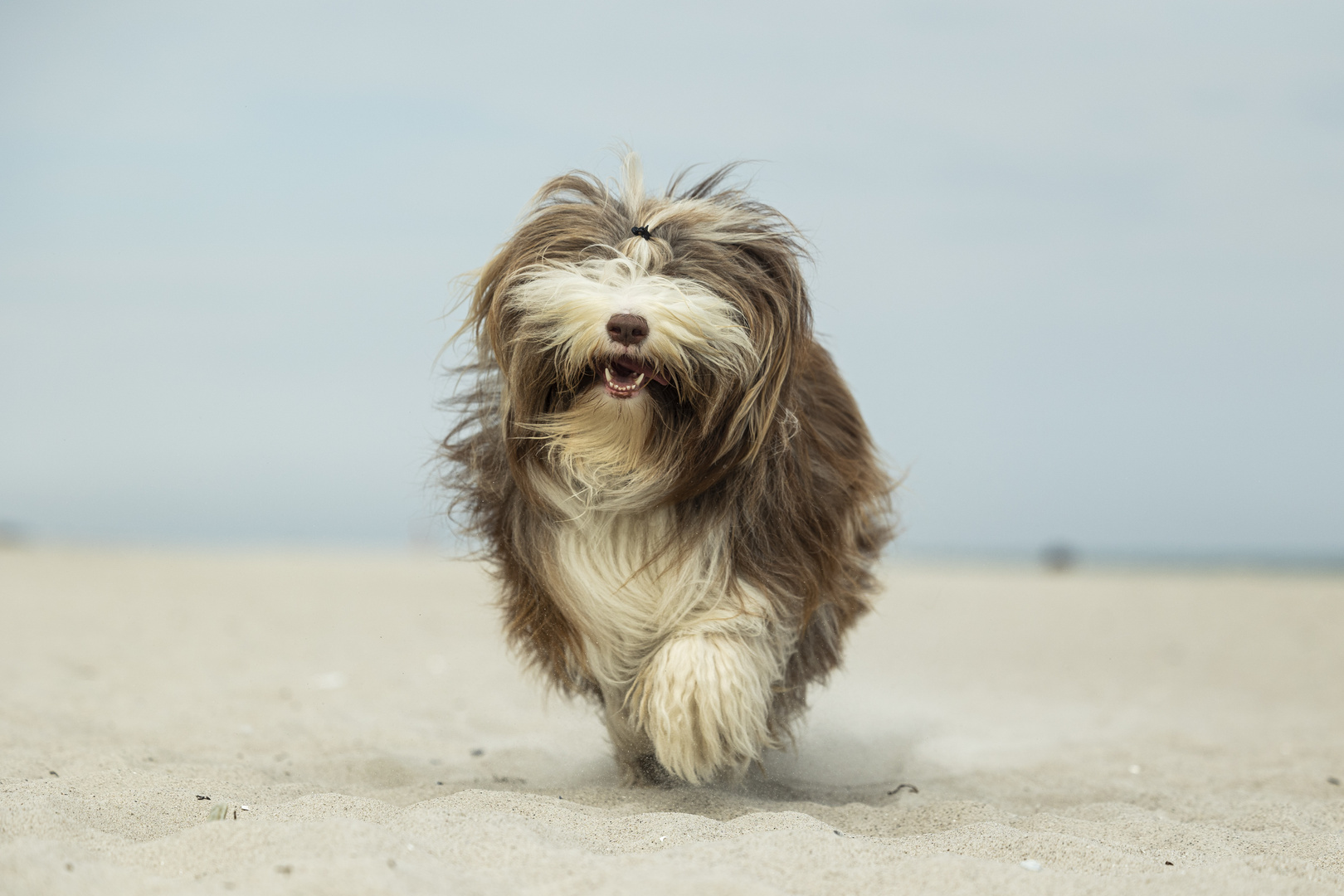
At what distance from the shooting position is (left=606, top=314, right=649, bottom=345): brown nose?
3.15 m

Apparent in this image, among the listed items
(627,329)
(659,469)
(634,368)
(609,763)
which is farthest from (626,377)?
(609,763)

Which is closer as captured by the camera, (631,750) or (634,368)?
(634,368)

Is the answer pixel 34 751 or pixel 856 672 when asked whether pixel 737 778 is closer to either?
pixel 34 751

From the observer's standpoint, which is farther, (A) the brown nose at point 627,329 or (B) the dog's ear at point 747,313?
(B) the dog's ear at point 747,313

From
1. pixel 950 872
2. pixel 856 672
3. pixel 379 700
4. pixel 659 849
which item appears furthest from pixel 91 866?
pixel 856 672

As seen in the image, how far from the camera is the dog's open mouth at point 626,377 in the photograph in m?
3.24

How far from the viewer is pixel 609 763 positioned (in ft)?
15.3

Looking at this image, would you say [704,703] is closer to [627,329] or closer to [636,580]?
[636,580]

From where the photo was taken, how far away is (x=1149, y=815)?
141 inches

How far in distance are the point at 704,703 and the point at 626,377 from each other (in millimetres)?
983

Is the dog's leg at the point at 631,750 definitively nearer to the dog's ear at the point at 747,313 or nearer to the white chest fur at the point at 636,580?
the white chest fur at the point at 636,580

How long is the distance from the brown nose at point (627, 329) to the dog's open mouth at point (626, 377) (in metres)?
0.07

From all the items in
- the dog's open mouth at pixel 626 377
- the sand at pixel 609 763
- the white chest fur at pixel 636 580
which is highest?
the dog's open mouth at pixel 626 377

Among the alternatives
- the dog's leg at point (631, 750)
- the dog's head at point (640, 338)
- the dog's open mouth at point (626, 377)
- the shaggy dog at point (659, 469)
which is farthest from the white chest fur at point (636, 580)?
the dog's open mouth at point (626, 377)
